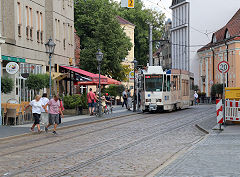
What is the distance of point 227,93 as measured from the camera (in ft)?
83.1

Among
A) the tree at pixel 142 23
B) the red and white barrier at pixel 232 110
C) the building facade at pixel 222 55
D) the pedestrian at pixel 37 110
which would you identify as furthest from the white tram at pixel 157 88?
the tree at pixel 142 23

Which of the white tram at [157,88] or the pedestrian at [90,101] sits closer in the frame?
the pedestrian at [90,101]

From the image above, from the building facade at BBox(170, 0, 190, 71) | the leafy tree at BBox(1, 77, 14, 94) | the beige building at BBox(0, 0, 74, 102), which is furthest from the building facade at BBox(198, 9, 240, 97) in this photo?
the leafy tree at BBox(1, 77, 14, 94)

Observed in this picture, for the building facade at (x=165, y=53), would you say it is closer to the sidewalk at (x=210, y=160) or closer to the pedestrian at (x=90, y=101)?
the pedestrian at (x=90, y=101)

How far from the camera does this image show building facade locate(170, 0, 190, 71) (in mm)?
93812

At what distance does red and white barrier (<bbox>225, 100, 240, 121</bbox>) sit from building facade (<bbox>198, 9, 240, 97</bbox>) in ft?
148

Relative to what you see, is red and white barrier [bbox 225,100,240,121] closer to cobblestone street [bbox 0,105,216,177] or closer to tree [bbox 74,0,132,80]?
cobblestone street [bbox 0,105,216,177]

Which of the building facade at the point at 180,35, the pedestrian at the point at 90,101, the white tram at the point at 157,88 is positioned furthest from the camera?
the building facade at the point at 180,35

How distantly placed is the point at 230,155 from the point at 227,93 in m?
12.5

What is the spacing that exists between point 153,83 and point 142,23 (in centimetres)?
5099

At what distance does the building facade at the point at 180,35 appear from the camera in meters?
93.8

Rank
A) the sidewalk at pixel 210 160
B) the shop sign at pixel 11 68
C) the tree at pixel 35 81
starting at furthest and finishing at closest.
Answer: the tree at pixel 35 81 → the shop sign at pixel 11 68 → the sidewalk at pixel 210 160

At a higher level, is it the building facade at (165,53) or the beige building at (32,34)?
the building facade at (165,53)

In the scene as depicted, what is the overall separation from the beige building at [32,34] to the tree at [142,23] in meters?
40.7
